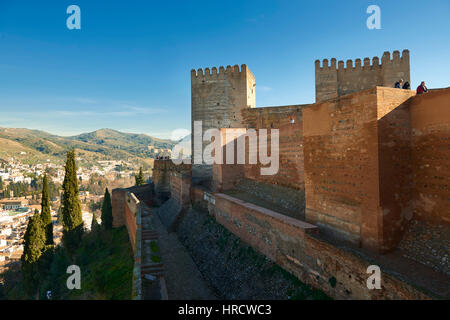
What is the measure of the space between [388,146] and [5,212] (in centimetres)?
10603

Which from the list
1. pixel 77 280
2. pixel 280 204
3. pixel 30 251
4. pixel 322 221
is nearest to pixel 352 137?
pixel 322 221

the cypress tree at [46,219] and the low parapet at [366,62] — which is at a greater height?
the low parapet at [366,62]

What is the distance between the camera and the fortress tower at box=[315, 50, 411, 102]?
648 inches

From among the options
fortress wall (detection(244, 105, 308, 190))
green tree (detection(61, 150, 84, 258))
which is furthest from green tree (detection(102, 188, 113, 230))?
fortress wall (detection(244, 105, 308, 190))

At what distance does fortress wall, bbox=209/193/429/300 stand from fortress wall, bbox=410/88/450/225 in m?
2.06

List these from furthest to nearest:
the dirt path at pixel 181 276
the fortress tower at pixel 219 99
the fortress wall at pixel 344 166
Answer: the fortress tower at pixel 219 99
the dirt path at pixel 181 276
the fortress wall at pixel 344 166

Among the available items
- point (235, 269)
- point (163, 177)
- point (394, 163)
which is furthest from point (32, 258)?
point (394, 163)

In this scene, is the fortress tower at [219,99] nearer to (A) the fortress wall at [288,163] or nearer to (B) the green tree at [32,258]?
(A) the fortress wall at [288,163]

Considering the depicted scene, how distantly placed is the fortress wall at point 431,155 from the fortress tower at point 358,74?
12149 mm

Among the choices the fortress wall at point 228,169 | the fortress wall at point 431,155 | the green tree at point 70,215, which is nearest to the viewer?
the fortress wall at point 431,155

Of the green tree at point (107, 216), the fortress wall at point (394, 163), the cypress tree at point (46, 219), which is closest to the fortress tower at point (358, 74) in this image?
the fortress wall at point (394, 163)

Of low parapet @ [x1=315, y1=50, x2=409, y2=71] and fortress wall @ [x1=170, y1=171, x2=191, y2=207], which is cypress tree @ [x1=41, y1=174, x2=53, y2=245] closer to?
fortress wall @ [x1=170, y1=171, x2=191, y2=207]

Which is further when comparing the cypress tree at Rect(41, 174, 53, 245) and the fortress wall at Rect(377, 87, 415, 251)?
the cypress tree at Rect(41, 174, 53, 245)

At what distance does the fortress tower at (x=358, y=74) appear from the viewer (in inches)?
648
